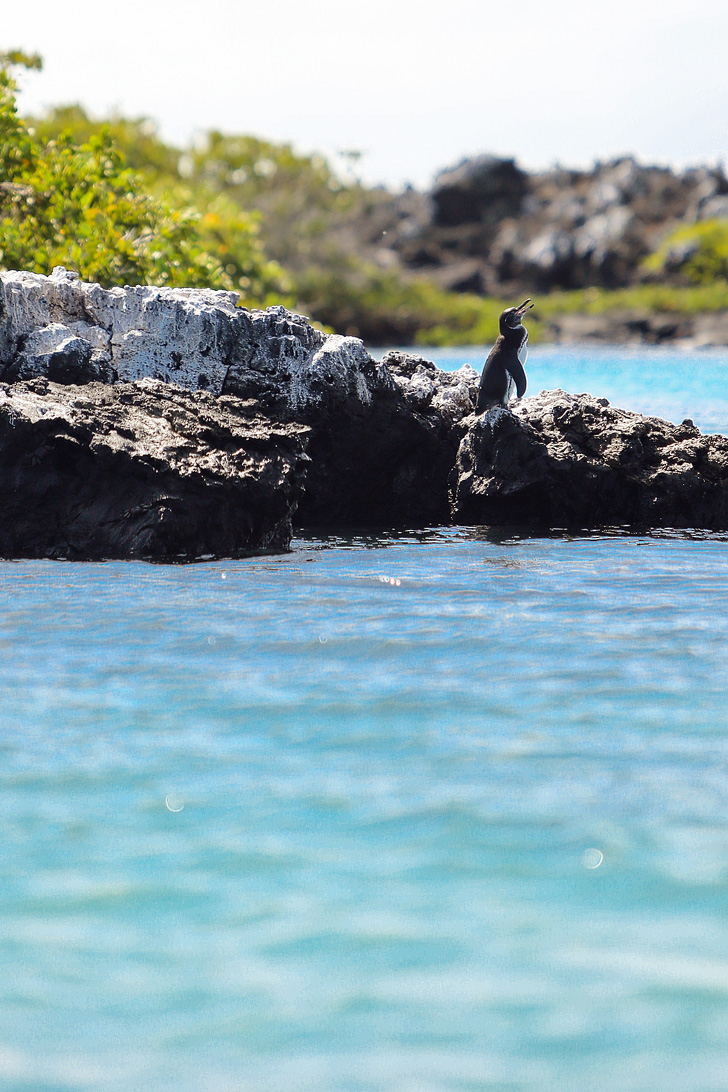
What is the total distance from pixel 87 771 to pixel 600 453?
6.67 metres

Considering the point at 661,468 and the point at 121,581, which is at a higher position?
the point at 661,468

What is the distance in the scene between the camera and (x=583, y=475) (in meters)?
9.58

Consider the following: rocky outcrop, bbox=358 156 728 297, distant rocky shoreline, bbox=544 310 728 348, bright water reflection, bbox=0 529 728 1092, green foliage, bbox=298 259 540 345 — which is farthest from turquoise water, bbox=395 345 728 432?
rocky outcrop, bbox=358 156 728 297

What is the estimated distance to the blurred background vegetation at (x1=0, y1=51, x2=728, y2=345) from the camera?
46.3 ft

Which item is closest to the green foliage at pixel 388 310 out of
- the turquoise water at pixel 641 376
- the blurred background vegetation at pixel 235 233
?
the blurred background vegetation at pixel 235 233

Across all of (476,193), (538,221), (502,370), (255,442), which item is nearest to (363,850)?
(255,442)

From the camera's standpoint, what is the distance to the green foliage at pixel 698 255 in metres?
57.5

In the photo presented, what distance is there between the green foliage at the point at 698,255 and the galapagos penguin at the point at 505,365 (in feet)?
167

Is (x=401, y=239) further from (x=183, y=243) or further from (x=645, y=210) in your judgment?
(x=183, y=243)

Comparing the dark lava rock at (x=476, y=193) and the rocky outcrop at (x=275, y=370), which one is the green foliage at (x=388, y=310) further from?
the rocky outcrop at (x=275, y=370)

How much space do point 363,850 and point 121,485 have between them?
5078 millimetres

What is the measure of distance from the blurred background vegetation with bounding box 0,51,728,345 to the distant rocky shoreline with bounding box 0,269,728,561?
4237mm

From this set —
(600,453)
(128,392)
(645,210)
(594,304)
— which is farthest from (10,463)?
(645,210)

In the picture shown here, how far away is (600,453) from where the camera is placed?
9.70 metres
